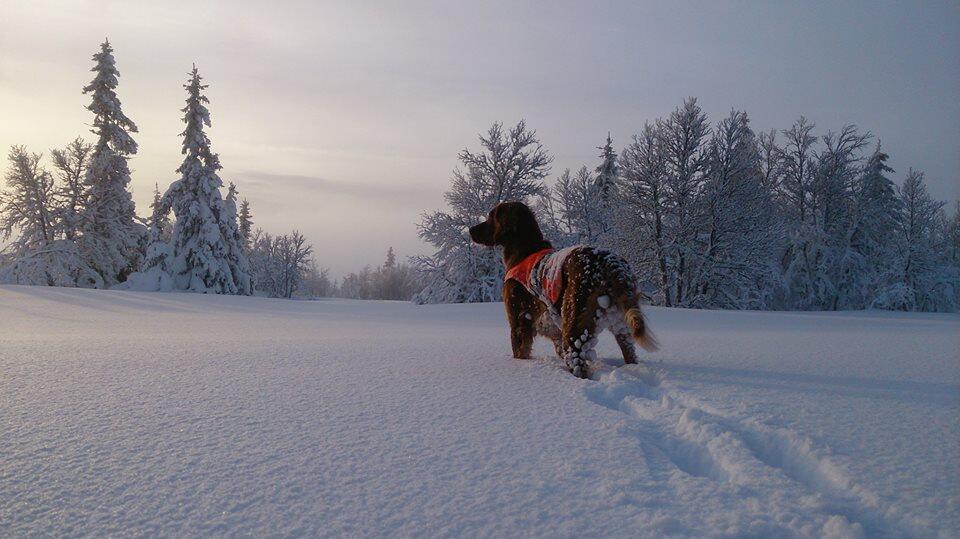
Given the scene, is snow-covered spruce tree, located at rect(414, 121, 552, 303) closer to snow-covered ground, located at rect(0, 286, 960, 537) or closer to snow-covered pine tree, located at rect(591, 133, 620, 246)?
snow-covered pine tree, located at rect(591, 133, 620, 246)

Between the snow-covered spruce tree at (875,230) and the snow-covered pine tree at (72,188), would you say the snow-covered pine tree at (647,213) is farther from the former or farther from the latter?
the snow-covered pine tree at (72,188)

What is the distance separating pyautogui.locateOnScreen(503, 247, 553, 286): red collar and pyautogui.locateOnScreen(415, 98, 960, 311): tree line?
9.65 meters

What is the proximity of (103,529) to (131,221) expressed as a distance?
2685 centimetres

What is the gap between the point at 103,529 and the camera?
1089mm

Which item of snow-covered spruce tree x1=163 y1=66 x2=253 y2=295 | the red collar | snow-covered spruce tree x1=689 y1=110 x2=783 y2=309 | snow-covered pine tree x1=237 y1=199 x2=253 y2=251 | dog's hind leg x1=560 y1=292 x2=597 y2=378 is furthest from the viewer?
snow-covered pine tree x1=237 y1=199 x2=253 y2=251

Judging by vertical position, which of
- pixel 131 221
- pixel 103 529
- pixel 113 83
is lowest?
pixel 103 529

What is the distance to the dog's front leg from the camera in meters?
3.73

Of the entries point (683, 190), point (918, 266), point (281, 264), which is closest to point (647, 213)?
point (683, 190)

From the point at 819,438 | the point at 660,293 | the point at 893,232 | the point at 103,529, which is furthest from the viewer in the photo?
the point at 893,232

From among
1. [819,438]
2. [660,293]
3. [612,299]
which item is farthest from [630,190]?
[819,438]

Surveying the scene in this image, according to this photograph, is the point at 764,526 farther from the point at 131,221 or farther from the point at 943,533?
the point at 131,221

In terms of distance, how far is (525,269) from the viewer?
3.77 metres

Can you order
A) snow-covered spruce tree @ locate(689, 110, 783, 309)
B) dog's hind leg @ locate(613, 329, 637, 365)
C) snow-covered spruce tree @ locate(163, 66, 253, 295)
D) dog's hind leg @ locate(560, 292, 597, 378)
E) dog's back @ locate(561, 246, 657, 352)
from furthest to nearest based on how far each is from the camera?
snow-covered spruce tree @ locate(163, 66, 253, 295) < snow-covered spruce tree @ locate(689, 110, 783, 309) < dog's hind leg @ locate(613, 329, 637, 365) < dog's back @ locate(561, 246, 657, 352) < dog's hind leg @ locate(560, 292, 597, 378)

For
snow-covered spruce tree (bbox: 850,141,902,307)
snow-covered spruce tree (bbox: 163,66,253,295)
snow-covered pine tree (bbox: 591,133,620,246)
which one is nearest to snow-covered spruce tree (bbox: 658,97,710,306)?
snow-covered pine tree (bbox: 591,133,620,246)
